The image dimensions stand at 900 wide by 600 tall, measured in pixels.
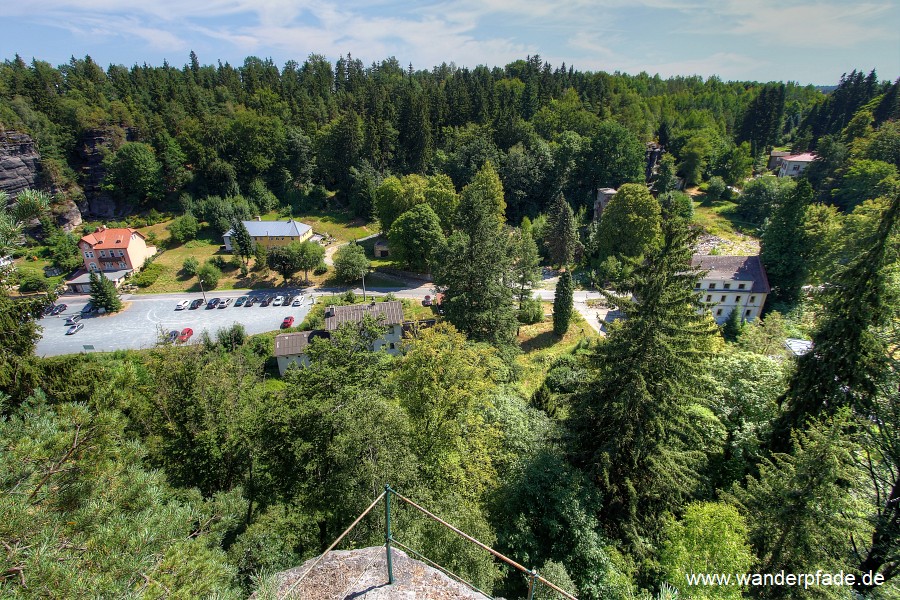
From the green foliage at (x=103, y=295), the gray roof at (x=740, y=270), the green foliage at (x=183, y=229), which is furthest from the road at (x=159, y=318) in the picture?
the green foliage at (x=183, y=229)

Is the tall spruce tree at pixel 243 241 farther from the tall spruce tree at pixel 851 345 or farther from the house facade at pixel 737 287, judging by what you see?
the tall spruce tree at pixel 851 345

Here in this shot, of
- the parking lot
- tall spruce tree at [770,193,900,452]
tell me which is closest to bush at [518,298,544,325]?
the parking lot

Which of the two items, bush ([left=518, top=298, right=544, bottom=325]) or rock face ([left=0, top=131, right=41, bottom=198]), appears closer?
bush ([left=518, top=298, right=544, bottom=325])

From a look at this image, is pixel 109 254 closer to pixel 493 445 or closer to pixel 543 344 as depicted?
pixel 543 344

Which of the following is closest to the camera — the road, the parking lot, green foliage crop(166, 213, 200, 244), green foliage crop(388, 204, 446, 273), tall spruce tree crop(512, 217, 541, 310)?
the parking lot

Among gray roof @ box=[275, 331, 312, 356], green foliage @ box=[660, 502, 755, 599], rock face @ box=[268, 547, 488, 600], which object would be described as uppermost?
rock face @ box=[268, 547, 488, 600]

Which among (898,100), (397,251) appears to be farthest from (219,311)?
(898,100)

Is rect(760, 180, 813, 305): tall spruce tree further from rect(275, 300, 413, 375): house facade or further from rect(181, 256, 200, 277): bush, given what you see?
rect(181, 256, 200, 277): bush
